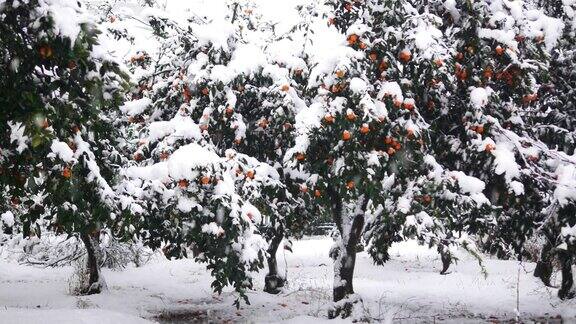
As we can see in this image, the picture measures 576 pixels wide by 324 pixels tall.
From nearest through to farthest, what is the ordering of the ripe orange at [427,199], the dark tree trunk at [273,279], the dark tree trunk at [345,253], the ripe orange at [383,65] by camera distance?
the ripe orange at [383,65]
the ripe orange at [427,199]
the dark tree trunk at [345,253]
the dark tree trunk at [273,279]

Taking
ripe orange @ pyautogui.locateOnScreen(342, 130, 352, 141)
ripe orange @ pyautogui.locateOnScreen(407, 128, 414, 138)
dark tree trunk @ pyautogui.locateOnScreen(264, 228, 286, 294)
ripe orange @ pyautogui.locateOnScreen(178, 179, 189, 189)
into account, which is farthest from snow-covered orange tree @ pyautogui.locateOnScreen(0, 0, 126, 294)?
dark tree trunk @ pyautogui.locateOnScreen(264, 228, 286, 294)

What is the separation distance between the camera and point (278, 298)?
10.2m

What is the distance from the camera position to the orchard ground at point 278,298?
822 cm

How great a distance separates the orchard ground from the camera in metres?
8.22

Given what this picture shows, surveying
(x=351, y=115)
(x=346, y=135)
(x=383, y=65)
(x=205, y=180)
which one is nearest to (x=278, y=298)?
(x=205, y=180)

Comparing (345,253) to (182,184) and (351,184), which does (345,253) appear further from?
(182,184)

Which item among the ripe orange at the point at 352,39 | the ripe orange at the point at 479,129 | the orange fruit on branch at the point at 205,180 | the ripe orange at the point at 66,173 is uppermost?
the ripe orange at the point at 352,39

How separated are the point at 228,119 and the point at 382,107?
8.39ft

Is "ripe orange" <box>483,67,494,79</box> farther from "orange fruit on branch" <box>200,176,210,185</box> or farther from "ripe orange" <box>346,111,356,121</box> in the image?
"orange fruit on branch" <box>200,176,210,185</box>

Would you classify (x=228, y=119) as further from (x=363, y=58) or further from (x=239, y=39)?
(x=363, y=58)

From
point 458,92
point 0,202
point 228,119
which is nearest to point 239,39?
point 228,119

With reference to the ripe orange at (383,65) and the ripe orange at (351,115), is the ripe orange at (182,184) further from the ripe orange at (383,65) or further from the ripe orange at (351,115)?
the ripe orange at (383,65)

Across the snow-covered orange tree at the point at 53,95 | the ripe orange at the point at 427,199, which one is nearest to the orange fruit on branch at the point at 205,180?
the snow-covered orange tree at the point at 53,95

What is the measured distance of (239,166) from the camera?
22.6 feet
